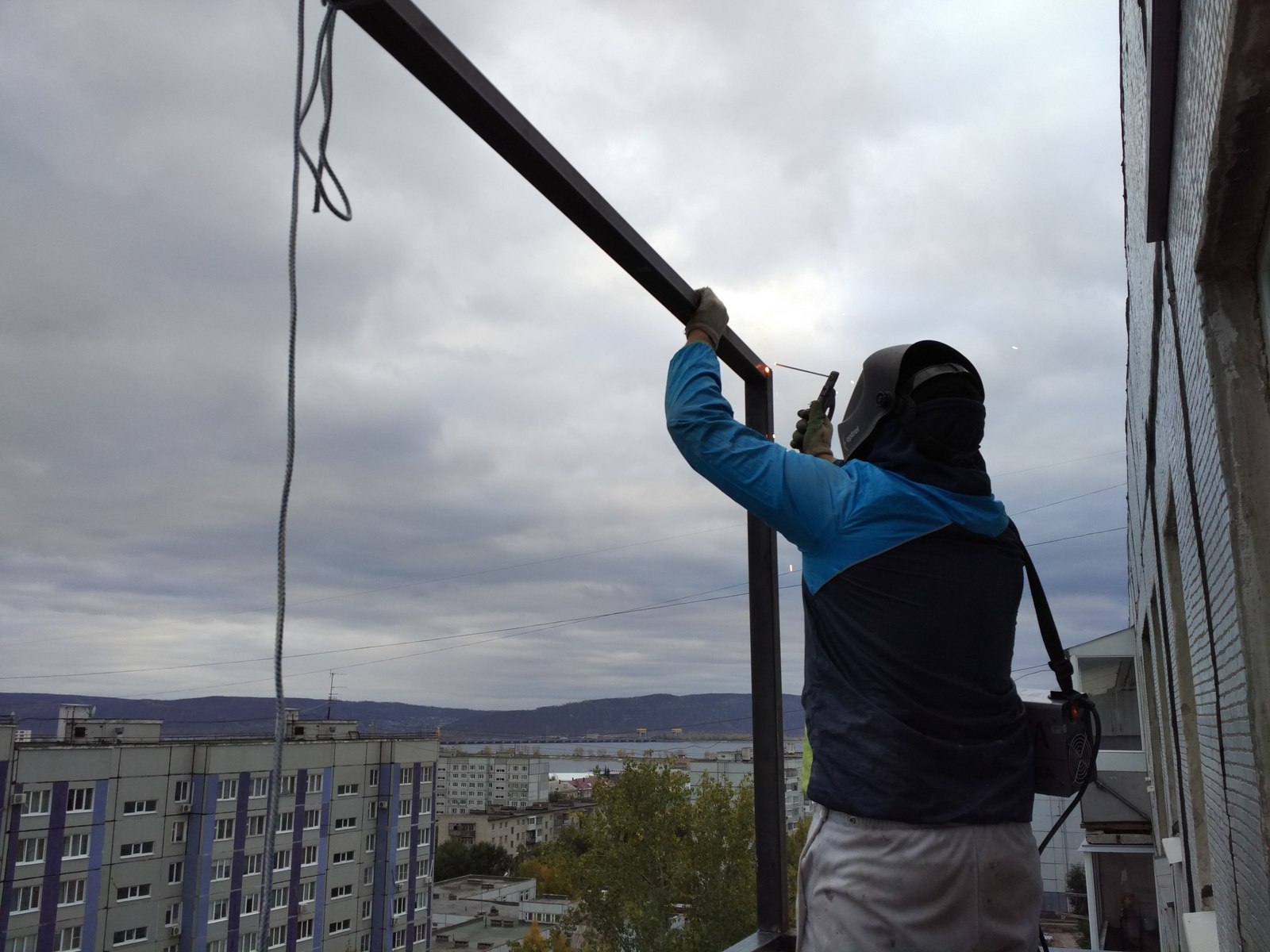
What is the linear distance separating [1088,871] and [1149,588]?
322 inches

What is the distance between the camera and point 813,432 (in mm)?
1846

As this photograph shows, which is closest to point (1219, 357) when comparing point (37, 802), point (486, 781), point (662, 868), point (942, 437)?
point (942, 437)

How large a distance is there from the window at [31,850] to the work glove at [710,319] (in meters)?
25.4

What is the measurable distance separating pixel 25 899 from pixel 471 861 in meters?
16.2

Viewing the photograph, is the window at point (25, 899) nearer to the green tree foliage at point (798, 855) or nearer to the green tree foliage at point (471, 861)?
the green tree foliage at point (471, 861)

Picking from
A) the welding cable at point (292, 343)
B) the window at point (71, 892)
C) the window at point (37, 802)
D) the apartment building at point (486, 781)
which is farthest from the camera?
the apartment building at point (486, 781)

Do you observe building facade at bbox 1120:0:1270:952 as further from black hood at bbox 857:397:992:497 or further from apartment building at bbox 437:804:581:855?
apartment building at bbox 437:804:581:855

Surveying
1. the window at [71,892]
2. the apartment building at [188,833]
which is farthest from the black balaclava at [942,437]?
the window at [71,892]

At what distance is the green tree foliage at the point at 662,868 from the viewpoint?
14789mm

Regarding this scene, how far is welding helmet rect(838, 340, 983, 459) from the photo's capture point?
1418mm

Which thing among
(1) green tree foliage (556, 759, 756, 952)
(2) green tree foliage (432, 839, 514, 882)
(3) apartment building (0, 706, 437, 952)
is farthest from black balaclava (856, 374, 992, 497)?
(2) green tree foliage (432, 839, 514, 882)

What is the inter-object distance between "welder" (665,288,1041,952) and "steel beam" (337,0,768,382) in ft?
1.58

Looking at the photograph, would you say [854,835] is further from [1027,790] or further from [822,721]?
[1027,790]

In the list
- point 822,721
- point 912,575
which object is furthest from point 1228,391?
point 822,721
